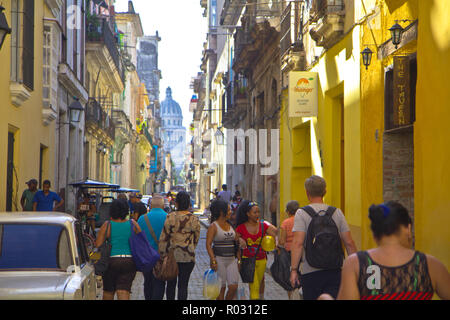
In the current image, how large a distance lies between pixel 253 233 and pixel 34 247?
10.5ft

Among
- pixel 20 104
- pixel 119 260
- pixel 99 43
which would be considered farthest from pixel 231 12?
pixel 119 260

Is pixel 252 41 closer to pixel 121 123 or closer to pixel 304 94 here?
pixel 304 94

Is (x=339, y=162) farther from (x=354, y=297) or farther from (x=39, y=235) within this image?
(x=354, y=297)

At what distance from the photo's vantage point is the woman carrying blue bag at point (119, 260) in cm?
775

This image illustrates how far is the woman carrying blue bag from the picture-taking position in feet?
25.4

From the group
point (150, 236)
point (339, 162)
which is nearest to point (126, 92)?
point (339, 162)

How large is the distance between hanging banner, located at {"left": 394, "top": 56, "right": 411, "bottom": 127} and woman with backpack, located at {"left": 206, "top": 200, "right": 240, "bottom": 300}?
12.4 feet

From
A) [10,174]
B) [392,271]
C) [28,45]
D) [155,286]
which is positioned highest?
[28,45]

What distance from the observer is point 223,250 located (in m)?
8.50

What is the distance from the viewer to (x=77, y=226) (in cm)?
Answer: 698

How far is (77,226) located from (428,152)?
15.0ft

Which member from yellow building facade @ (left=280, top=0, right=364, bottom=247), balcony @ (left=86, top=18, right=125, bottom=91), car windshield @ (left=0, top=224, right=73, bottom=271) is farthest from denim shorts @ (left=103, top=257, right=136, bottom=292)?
balcony @ (left=86, top=18, right=125, bottom=91)

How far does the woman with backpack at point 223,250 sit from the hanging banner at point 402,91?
3786 millimetres
